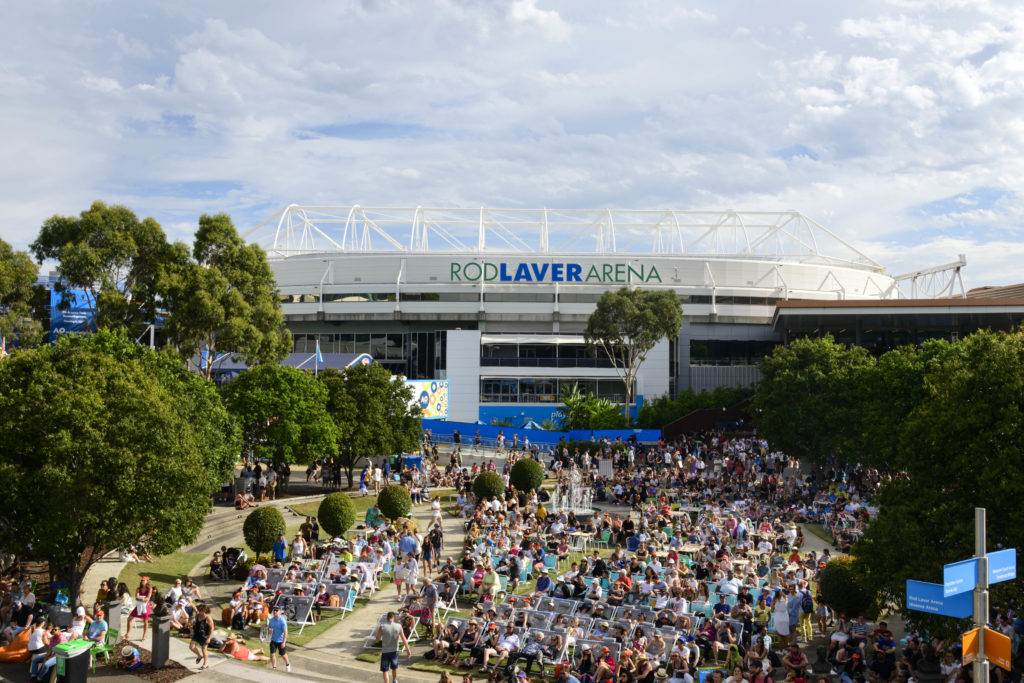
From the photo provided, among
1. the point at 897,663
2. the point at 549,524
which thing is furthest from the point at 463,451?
the point at 897,663

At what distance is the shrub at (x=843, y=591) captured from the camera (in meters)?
16.6

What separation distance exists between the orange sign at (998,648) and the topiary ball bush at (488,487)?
23.1m

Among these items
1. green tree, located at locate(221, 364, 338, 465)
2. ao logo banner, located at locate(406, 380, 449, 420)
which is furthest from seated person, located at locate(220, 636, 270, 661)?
ao logo banner, located at locate(406, 380, 449, 420)

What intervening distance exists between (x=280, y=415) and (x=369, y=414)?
437cm

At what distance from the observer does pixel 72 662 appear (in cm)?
1341

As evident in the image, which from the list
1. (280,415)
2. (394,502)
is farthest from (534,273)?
(394,502)

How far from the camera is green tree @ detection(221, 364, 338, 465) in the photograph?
3120cm

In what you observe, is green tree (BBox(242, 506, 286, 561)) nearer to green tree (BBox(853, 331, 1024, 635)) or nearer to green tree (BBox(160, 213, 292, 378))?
green tree (BBox(160, 213, 292, 378))

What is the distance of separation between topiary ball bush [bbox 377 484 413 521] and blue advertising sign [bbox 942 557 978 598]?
20.8 m

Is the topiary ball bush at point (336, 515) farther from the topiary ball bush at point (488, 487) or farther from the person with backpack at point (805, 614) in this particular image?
the person with backpack at point (805, 614)

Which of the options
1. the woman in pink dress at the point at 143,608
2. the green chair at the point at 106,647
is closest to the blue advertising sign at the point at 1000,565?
the green chair at the point at 106,647

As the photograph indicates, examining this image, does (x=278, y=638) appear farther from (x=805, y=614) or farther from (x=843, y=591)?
(x=843, y=591)

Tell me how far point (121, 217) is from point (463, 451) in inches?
894

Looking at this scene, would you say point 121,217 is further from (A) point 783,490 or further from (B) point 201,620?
→ (A) point 783,490
